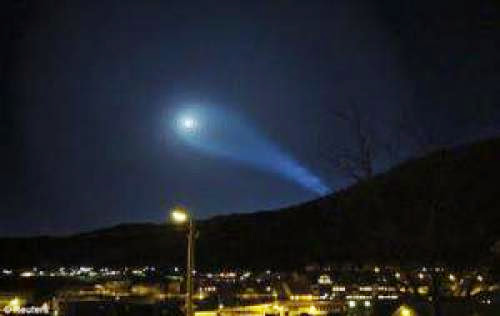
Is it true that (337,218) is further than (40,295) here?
No

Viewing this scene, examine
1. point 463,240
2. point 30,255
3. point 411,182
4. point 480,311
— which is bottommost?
point 480,311

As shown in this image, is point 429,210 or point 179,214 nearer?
point 179,214

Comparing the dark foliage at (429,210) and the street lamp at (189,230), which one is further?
the dark foliage at (429,210)

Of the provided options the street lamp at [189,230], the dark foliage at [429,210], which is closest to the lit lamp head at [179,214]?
the street lamp at [189,230]

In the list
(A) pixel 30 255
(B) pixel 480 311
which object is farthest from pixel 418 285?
(A) pixel 30 255

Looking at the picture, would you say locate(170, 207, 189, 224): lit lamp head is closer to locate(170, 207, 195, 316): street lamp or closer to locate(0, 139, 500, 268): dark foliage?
locate(170, 207, 195, 316): street lamp

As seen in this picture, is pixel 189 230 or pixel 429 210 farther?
pixel 429 210

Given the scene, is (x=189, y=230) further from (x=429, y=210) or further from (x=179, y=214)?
(x=429, y=210)

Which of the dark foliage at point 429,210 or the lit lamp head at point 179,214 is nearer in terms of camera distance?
the lit lamp head at point 179,214

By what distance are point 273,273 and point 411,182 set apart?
52876 millimetres

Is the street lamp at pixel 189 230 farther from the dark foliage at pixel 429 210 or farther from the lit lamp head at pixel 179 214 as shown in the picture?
the dark foliage at pixel 429 210

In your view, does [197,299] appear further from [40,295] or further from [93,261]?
[93,261]

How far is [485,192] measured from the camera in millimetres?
21031

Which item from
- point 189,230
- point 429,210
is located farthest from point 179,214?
point 429,210
